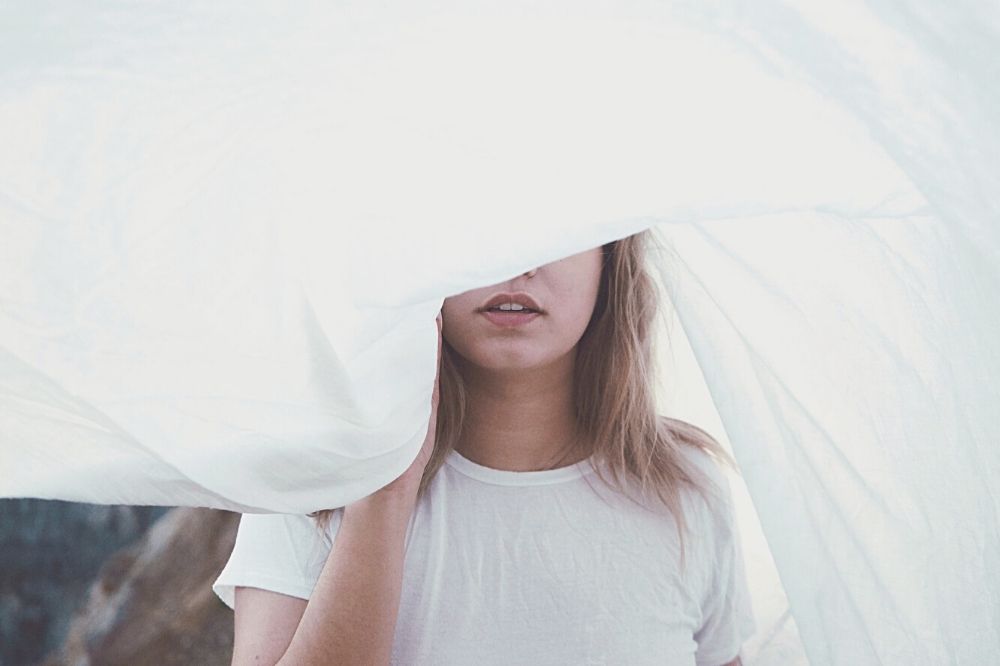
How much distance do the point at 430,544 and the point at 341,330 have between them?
478 millimetres

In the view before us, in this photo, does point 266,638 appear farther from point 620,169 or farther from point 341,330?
point 620,169

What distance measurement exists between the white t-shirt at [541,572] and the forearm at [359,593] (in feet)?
0.29

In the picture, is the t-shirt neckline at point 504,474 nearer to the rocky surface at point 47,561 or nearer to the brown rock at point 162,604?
the brown rock at point 162,604

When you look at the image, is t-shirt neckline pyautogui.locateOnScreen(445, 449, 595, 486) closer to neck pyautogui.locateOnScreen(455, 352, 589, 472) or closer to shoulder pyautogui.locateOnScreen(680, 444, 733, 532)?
neck pyautogui.locateOnScreen(455, 352, 589, 472)

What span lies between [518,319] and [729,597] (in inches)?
14.7

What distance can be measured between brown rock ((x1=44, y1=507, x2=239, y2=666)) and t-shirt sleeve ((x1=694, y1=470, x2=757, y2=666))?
1.53m

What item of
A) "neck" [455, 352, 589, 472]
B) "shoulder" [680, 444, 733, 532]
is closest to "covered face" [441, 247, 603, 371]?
"neck" [455, 352, 589, 472]

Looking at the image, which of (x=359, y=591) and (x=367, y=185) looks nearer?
(x=367, y=185)

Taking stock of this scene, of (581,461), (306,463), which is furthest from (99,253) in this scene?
(581,461)

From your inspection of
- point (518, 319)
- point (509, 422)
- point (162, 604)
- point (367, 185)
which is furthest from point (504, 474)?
point (162, 604)

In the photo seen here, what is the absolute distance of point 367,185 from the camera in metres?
0.50

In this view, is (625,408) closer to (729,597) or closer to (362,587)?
(729,597)

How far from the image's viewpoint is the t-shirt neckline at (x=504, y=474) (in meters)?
1.02

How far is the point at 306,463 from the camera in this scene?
57 cm
